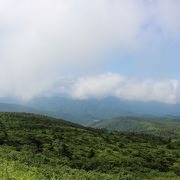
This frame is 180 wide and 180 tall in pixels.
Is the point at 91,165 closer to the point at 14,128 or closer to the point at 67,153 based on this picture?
the point at 67,153

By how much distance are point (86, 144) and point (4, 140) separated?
4569cm

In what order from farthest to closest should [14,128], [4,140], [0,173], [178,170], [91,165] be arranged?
[14,128]
[178,170]
[4,140]
[91,165]
[0,173]

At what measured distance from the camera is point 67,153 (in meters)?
133

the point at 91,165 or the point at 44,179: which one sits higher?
the point at 44,179

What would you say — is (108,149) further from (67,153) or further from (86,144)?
(67,153)

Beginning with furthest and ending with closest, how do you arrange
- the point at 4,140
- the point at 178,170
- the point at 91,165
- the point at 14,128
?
the point at 14,128 → the point at 178,170 → the point at 4,140 → the point at 91,165

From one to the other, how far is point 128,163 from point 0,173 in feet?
345

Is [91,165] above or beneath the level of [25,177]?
beneath

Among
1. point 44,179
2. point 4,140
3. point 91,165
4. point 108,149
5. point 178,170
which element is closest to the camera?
point 44,179

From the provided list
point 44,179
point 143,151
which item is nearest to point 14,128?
point 143,151

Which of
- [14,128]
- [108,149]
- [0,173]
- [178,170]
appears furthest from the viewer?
[14,128]

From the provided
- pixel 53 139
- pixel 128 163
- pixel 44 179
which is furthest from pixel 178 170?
pixel 44 179

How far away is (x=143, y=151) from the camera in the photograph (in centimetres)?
17338

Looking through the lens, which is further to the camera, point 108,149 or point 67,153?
point 108,149
